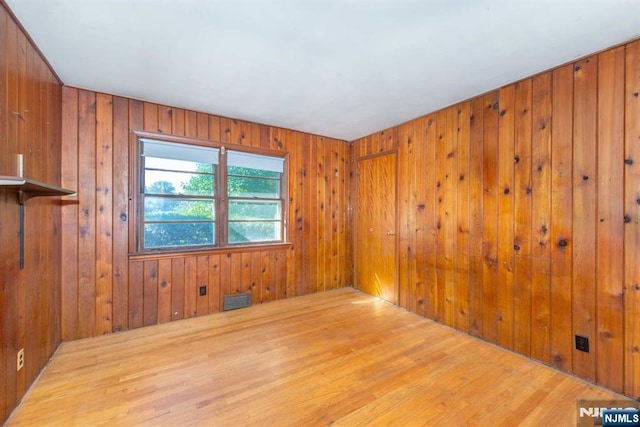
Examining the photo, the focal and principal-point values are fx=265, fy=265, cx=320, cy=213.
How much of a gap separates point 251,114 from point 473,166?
8.24 feet

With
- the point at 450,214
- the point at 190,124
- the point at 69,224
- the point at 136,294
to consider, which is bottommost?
the point at 136,294

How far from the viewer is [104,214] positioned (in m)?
2.66

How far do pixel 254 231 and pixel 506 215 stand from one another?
9.36 feet

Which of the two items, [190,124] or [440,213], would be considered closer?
[440,213]

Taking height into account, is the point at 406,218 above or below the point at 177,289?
above

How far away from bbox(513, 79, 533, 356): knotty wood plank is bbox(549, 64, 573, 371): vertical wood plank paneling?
0.53 ft

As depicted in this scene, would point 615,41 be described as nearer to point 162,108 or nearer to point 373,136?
point 373,136

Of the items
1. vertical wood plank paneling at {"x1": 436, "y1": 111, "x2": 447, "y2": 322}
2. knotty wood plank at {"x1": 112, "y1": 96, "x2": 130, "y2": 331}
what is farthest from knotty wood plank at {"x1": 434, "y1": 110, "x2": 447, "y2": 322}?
knotty wood plank at {"x1": 112, "y1": 96, "x2": 130, "y2": 331}

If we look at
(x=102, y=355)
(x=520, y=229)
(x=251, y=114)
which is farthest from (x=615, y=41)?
(x=102, y=355)

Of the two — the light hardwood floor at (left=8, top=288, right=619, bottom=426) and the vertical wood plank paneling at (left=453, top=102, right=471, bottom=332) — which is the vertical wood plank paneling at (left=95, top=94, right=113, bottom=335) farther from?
the vertical wood plank paneling at (left=453, top=102, right=471, bottom=332)

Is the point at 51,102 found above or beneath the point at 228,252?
above

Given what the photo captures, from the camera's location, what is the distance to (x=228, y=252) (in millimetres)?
3281

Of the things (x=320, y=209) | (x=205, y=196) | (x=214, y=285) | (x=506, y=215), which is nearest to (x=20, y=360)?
(x=214, y=285)

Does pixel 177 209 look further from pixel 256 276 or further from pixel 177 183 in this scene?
pixel 256 276
